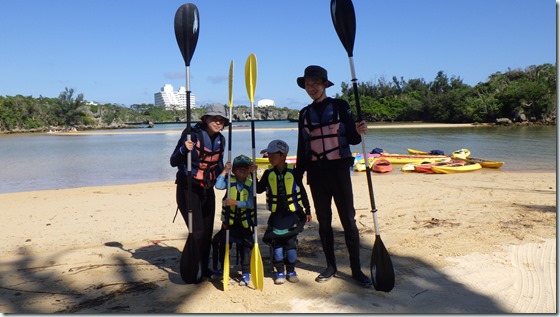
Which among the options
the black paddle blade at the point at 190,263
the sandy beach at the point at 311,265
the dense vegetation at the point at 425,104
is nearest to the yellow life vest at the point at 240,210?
the black paddle blade at the point at 190,263

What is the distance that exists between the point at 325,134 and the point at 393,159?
1581 cm

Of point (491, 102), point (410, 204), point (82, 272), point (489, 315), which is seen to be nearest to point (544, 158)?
point (410, 204)

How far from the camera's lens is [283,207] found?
3783 millimetres

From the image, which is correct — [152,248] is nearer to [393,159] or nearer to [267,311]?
[267,311]

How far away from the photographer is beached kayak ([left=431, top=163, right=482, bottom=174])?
14688 mm

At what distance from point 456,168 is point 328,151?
41.8 ft

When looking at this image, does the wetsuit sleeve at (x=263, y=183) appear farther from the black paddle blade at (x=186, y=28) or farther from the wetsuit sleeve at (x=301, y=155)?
the black paddle blade at (x=186, y=28)

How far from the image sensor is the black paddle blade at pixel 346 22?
155 inches

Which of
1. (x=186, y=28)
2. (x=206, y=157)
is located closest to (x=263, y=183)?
(x=206, y=157)

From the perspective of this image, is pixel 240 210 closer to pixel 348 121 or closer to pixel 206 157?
pixel 206 157

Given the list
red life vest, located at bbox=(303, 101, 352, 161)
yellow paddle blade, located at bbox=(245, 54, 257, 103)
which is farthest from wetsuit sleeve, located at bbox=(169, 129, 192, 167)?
red life vest, located at bbox=(303, 101, 352, 161)

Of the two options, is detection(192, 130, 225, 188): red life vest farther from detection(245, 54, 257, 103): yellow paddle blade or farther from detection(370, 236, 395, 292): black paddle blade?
detection(370, 236, 395, 292): black paddle blade

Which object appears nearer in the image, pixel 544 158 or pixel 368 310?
pixel 368 310

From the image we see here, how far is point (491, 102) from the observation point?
5916 cm
